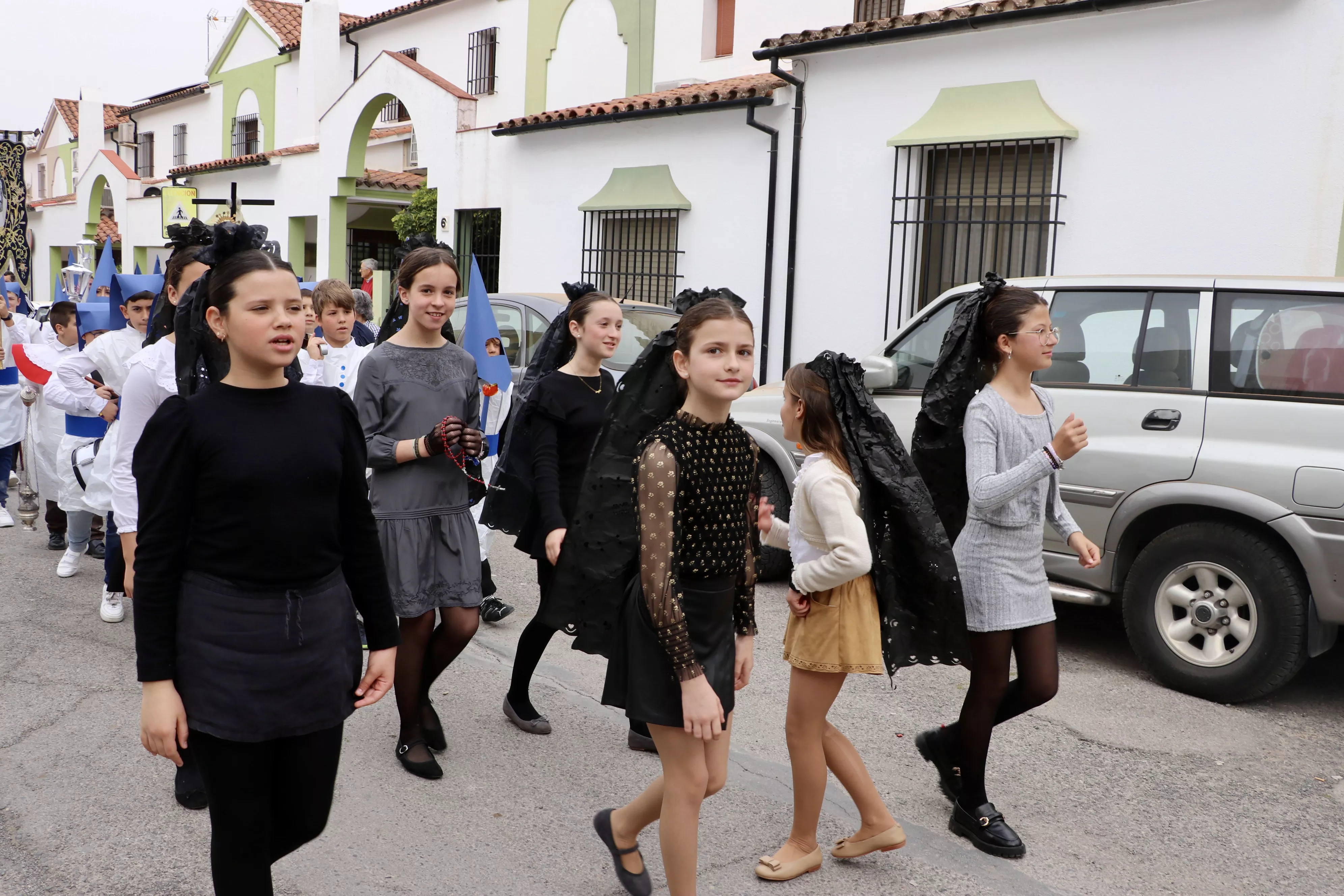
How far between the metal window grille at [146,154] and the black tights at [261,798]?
3573cm

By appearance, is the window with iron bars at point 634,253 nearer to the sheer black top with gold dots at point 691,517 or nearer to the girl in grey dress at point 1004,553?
the girl in grey dress at point 1004,553

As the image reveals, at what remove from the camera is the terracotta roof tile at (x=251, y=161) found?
2045 cm

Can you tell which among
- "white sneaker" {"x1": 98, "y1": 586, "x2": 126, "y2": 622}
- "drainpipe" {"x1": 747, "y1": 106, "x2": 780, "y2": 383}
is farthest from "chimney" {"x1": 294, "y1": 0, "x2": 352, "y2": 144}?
"white sneaker" {"x1": 98, "y1": 586, "x2": 126, "y2": 622}

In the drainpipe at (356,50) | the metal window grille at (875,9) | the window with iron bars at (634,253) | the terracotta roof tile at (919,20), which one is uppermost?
the drainpipe at (356,50)

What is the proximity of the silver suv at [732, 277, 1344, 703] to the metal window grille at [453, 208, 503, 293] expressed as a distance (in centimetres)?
1180

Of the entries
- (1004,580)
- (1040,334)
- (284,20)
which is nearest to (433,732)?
(1004,580)

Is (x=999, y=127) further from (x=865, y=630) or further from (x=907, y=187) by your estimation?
(x=865, y=630)

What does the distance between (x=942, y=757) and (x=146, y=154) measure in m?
36.5

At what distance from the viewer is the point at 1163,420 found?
545cm

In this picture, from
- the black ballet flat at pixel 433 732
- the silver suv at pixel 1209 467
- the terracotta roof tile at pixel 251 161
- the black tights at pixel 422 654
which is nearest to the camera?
the black tights at pixel 422 654

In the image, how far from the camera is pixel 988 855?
12.2 feet

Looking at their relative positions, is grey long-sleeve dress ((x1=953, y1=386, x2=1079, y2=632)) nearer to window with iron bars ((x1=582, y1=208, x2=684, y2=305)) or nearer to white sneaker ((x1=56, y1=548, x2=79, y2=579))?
white sneaker ((x1=56, y1=548, x2=79, y2=579))

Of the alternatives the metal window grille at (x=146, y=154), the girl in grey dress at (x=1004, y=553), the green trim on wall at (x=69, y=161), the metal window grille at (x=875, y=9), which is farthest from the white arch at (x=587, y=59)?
the green trim on wall at (x=69, y=161)

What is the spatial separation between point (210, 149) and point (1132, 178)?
2657 centimetres
